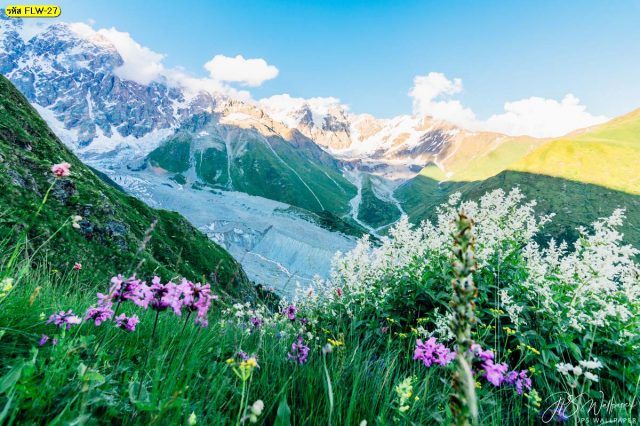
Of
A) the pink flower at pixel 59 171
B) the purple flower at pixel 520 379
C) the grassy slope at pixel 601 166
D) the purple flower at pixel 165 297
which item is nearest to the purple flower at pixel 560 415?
the purple flower at pixel 520 379

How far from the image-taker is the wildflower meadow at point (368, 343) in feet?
7.00

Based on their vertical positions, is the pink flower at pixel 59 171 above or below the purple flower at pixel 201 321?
above

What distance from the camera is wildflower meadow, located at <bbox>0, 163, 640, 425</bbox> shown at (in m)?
2.13

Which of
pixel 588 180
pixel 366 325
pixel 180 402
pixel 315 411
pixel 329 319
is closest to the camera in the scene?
pixel 180 402

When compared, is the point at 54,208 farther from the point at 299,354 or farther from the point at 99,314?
the point at 299,354

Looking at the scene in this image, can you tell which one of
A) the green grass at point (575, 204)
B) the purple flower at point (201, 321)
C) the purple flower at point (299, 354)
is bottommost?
the green grass at point (575, 204)

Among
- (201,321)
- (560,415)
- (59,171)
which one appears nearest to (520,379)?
(560,415)

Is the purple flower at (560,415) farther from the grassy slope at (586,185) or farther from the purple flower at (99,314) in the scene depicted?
the grassy slope at (586,185)

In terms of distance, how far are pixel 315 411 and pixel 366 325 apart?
12.8ft

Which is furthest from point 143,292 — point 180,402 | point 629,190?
point 629,190

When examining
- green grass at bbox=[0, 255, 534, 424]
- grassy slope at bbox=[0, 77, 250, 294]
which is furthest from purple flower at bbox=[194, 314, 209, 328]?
grassy slope at bbox=[0, 77, 250, 294]

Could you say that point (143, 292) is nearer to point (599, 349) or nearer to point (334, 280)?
point (334, 280)

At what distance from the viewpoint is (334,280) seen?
31.1ft

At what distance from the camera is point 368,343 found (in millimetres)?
6215
